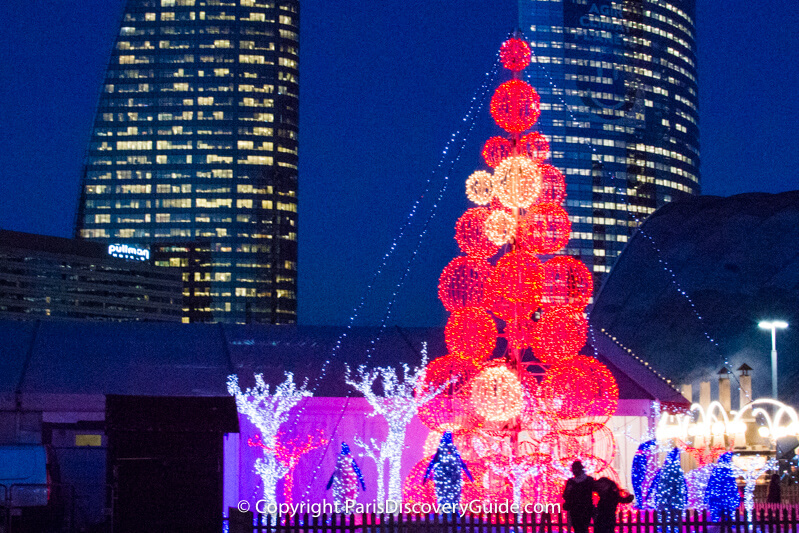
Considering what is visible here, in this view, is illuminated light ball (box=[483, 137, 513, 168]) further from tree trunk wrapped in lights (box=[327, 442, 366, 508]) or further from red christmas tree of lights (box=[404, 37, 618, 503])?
tree trunk wrapped in lights (box=[327, 442, 366, 508])

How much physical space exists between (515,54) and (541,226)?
281 cm

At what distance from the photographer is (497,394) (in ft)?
44.7

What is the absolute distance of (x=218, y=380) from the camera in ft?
61.9

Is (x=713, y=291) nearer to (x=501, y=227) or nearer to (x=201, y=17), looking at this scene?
(x=501, y=227)

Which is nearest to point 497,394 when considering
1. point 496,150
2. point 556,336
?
point 556,336

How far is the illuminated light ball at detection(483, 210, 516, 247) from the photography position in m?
14.3

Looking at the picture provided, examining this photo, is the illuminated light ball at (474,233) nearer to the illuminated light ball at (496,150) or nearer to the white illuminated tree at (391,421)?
the illuminated light ball at (496,150)

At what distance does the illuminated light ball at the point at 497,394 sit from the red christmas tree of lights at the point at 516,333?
2 cm

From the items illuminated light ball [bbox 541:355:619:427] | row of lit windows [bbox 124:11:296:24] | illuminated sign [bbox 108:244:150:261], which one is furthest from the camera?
row of lit windows [bbox 124:11:296:24]

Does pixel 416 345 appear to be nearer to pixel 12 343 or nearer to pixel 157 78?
pixel 12 343

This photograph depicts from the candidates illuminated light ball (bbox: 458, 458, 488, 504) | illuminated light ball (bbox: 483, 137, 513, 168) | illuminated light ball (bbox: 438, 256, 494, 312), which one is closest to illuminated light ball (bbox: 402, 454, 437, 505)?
illuminated light ball (bbox: 458, 458, 488, 504)

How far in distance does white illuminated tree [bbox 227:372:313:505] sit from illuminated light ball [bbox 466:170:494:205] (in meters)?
6.05

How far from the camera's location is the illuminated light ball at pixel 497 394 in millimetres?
13594

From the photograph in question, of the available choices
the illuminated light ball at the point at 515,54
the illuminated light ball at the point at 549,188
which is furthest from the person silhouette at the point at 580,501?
the illuminated light ball at the point at 515,54
